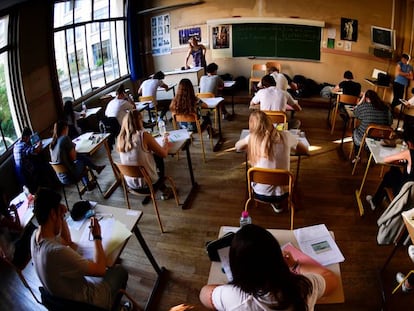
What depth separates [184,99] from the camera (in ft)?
16.8

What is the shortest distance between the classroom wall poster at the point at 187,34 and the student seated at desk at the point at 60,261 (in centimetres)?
748

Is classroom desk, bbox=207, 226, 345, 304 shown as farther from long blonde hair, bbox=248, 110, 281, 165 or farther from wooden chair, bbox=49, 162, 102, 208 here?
wooden chair, bbox=49, 162, 102, 208

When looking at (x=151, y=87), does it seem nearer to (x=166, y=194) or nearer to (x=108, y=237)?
(x=166, y=194)

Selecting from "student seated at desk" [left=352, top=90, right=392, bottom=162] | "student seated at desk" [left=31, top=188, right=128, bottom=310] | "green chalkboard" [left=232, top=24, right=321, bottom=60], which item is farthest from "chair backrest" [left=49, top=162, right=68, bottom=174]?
"green chalkboard" [left=232, top=24, right=321, bottom=60]

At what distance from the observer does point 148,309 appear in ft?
9.87

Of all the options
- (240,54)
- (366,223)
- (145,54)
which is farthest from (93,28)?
(366,223)

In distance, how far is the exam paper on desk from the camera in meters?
2.48

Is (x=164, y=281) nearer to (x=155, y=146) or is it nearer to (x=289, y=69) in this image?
(x=155, y=146)

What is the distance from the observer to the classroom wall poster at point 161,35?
9.02 metres

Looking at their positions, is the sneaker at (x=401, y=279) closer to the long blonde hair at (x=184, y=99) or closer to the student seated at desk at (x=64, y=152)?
the long blonde hair at (x=184, y=99)

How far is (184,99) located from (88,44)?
11.9 feet

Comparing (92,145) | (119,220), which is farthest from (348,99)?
(119,220)

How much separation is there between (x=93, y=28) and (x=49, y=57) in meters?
2.18

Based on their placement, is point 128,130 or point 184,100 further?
point 184,100
